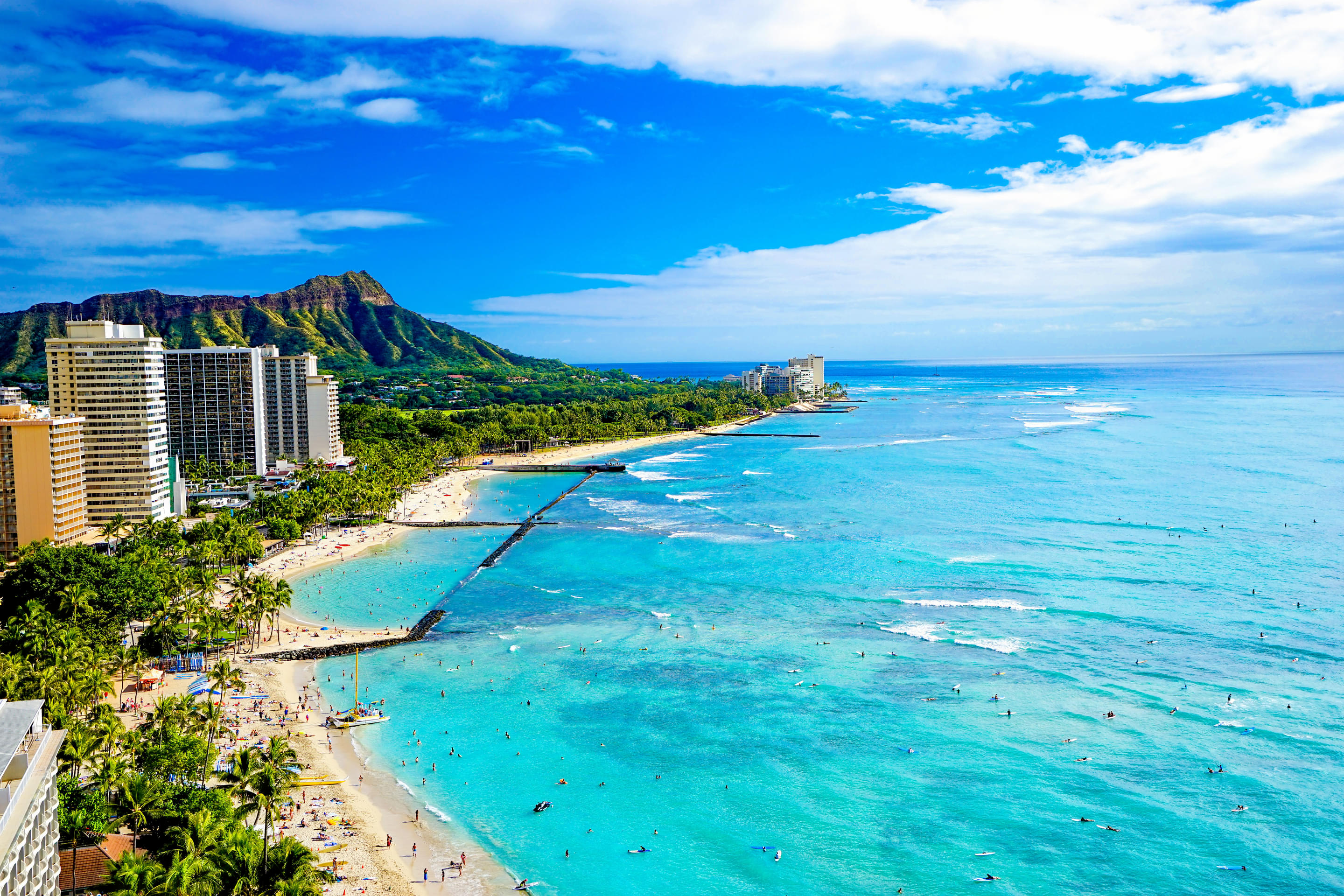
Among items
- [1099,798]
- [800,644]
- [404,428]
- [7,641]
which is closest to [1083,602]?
[800,644]

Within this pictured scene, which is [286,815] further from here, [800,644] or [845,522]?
[845,522]

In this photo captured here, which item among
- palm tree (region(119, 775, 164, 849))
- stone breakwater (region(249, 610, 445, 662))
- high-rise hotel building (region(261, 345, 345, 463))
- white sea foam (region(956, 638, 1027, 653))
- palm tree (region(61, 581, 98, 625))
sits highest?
high-rise hotel building (region(261, 345, 345, 463))

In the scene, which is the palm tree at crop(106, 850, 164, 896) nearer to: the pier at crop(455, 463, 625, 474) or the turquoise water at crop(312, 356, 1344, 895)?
the turquoise water at crop(312, 356, 1344, 895)

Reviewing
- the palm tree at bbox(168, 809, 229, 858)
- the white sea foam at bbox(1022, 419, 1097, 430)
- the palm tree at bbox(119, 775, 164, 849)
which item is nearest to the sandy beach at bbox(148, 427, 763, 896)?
the palm tree at bbox(119, 775, 164, 849)

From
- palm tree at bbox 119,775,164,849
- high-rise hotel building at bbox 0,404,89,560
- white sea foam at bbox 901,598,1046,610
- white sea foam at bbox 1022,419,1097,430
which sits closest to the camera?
palm tree at bbox 119,775,164,849

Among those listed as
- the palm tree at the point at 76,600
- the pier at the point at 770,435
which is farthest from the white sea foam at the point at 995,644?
the pier at the point at 770,435

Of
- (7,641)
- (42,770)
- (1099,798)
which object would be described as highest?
(42,770)
